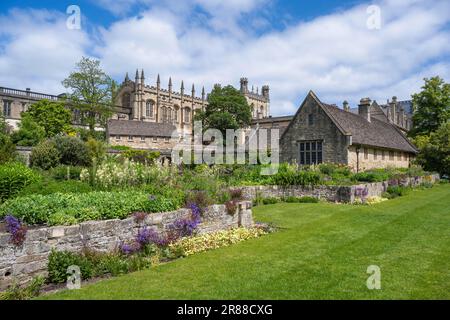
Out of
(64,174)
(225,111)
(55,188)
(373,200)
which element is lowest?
(373,200)

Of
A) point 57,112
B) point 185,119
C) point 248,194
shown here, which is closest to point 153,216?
point 248,194

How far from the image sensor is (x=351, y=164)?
24531 mm

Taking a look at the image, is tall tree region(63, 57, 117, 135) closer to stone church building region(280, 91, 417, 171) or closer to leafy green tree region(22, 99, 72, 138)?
leafy green tree region(22, 99, 72, 138)

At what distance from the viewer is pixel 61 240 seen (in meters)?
6.69

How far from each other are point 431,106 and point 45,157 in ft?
141

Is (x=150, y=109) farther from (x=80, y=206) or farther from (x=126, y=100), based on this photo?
(x=80, y=206)

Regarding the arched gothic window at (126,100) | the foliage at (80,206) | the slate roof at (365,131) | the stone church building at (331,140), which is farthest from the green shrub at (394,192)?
the arched gothic window at (126,100)

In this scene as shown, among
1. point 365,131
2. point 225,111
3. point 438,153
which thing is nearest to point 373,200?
point 365,131

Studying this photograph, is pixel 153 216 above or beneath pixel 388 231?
above

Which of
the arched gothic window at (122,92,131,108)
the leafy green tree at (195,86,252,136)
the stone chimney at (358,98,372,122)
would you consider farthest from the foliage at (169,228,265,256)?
the arched gothic window at (122,92,131,108)

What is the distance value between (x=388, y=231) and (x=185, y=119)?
245ft

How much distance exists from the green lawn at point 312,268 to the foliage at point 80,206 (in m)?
1.72
